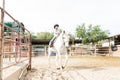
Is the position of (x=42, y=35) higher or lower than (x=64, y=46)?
higher

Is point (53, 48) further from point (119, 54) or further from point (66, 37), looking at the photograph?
point (119, 54)

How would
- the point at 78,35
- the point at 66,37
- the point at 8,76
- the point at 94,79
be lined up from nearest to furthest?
the point at 8,76
the point at 94,79
the point at 66,37
the point at 78,35

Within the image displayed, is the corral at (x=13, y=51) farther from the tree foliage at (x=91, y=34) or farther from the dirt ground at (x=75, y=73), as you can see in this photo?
the tree foliage at (x=91, y=34)

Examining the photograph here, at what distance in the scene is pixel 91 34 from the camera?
3584 centimetres

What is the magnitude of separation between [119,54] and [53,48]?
16.6 metres

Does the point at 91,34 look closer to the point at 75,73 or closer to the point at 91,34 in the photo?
the point at 91,34

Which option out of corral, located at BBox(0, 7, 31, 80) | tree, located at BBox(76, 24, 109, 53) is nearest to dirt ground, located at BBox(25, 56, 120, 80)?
corral, located at BBox(0, 7, 31, 80)

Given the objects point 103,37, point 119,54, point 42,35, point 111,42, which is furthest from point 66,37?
point 42,35

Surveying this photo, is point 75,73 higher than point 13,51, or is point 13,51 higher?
point 13,51

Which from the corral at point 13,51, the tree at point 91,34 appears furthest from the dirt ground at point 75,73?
the tree at point 91,34

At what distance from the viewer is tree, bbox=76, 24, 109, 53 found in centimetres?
3515

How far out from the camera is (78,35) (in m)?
37.5

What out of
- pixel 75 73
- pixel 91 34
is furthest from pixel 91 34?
pixel 75 73

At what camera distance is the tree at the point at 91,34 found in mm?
35147
